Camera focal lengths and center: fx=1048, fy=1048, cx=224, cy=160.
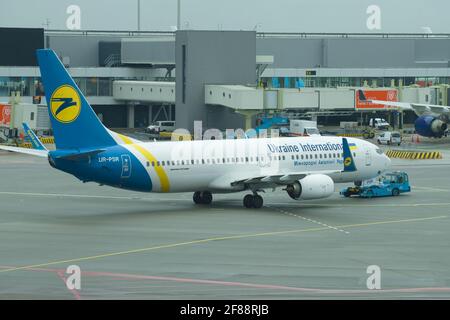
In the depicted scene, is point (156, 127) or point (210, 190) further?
point (156, 127)

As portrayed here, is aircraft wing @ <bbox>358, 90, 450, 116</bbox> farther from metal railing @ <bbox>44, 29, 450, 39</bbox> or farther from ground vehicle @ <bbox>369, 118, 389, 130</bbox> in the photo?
metal railing @ <bbox>44, 29, 450, 39</bbox>

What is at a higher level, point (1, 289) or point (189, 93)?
point (189, 93)

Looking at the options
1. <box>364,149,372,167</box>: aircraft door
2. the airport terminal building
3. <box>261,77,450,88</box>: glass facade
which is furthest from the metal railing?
<box>364,149,372,167</box>: aircraft door

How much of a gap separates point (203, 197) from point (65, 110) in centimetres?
1132

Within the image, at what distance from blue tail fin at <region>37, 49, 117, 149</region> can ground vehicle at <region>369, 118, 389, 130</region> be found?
78.2 metres

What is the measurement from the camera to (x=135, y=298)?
37.1 meters

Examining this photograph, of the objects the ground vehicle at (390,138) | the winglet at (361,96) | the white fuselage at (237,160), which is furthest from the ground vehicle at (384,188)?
the winglet at (361,96)

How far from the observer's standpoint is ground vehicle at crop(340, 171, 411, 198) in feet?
227

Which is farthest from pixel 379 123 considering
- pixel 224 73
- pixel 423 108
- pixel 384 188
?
pixel 384 188

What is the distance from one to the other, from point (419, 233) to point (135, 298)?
21.3 m

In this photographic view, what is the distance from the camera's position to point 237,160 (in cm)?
6328

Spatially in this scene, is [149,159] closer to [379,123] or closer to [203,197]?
[203,197]

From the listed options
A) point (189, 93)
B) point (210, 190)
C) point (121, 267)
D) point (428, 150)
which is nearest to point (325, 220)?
point (210, 190)

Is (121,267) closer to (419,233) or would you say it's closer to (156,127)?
(419,233)
